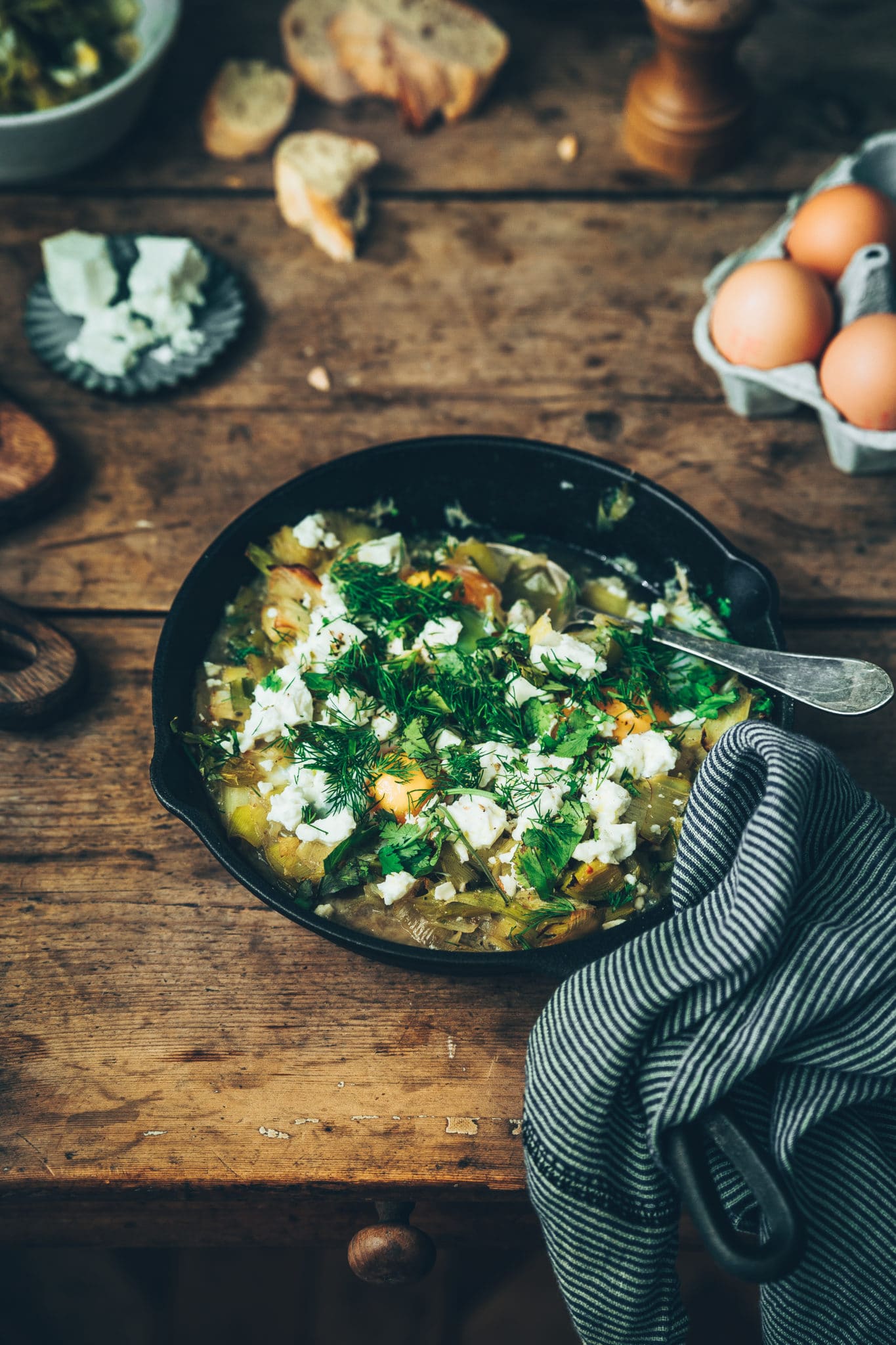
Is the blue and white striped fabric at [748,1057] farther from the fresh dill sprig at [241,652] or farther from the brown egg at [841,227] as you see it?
the brown egg at [841,227]

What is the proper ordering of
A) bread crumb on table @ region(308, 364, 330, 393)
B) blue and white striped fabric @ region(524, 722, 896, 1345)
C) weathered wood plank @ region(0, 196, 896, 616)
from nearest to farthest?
blue and white striped fabric @ region(524, 722, 896, 1345) < weathered wood plank @ region(0, 196, 896, 616) < bread crumb on table @ region(308, 364, 330, 393)

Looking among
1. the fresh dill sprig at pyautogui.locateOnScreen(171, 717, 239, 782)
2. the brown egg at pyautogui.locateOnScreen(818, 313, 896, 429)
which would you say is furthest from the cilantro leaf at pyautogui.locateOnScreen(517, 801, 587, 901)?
the brown egg at pyautogui.locateOnScreen(818, 313, 896, 429)

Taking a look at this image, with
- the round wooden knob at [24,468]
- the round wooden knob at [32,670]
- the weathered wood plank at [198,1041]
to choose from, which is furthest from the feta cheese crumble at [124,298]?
the weathered wood plank at [198,1041]

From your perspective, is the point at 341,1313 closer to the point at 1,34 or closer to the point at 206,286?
the point at 206,286

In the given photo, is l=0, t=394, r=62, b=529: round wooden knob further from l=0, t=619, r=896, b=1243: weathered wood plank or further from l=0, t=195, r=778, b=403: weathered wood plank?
l=0, t=619, r=896, b=1243: weathered wood plank

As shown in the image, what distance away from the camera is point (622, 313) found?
1709 millimetres

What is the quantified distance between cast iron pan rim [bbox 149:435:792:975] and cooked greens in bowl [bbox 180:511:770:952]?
55mm

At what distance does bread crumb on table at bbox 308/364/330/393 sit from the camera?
5.38 feet

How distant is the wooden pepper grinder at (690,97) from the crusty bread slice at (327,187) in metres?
0.48

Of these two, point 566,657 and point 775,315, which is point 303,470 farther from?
point 775,315

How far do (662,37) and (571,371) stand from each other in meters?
0.53

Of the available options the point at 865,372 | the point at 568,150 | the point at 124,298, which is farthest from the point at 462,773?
the point at 568,150

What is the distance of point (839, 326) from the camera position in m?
1.50

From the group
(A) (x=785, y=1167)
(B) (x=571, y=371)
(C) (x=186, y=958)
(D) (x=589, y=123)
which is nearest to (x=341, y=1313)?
(C) (x=186, y=958)
